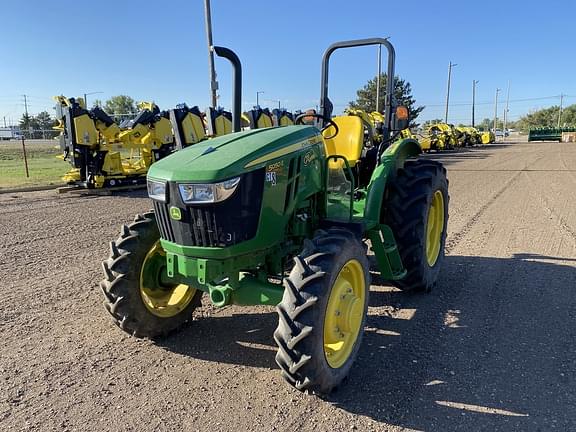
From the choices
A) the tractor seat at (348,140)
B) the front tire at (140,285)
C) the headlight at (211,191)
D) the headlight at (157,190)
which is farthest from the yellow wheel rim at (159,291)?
the tractor seat at (348,140)

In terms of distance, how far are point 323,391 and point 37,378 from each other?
189 centimetres

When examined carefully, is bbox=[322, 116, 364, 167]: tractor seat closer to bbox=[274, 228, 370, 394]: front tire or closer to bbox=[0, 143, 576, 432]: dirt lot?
bbox=[0, 143, 576, 432]: dirt lot

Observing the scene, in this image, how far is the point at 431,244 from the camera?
5074mm

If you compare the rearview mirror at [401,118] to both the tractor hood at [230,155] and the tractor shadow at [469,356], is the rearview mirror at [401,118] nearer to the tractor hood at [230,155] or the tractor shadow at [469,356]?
the tractor hood at [230,155]

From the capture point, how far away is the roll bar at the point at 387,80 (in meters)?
4.60

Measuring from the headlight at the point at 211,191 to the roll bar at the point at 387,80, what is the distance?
2469mm

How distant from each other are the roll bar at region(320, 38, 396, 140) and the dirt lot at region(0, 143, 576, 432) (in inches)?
68.8

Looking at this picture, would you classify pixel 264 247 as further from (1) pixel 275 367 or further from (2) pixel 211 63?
(2) pixel 211 63

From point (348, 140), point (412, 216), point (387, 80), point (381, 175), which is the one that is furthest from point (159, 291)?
point (387, 80)

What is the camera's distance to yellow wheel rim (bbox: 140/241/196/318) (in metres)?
3.53

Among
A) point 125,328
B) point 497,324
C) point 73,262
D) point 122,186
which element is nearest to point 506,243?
point 497,324

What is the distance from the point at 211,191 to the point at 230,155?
0.29m

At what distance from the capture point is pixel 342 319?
121 inches

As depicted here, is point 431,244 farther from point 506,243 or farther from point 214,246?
point 214,246
